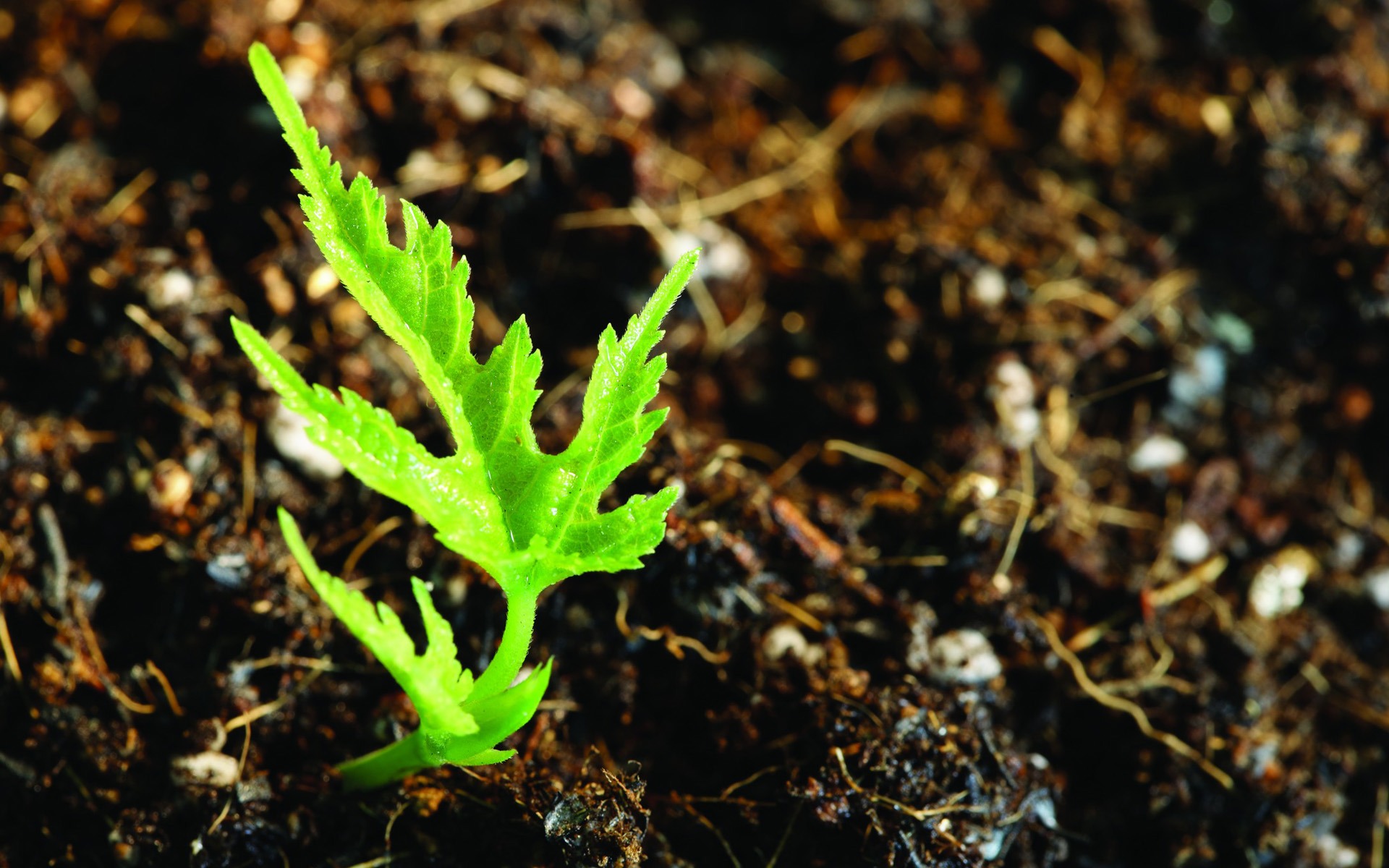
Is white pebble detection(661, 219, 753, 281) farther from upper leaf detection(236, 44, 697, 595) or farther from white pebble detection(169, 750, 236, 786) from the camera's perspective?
white pebble detection(169, 750, 236, 786)

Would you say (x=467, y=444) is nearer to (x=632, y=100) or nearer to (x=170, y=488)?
(x=170, y=488)

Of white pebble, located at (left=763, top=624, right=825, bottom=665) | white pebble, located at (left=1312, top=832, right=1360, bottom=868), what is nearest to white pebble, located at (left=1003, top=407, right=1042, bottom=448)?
white pebble, located at (left=763, top=624, right=825, bottom=665)

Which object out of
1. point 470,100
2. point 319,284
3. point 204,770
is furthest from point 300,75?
point 204,770

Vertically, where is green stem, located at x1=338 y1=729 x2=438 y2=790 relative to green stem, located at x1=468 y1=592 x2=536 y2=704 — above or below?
below

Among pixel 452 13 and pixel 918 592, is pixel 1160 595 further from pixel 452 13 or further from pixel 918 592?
pixel 452 13

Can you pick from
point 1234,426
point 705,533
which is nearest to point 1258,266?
point 1234,426
